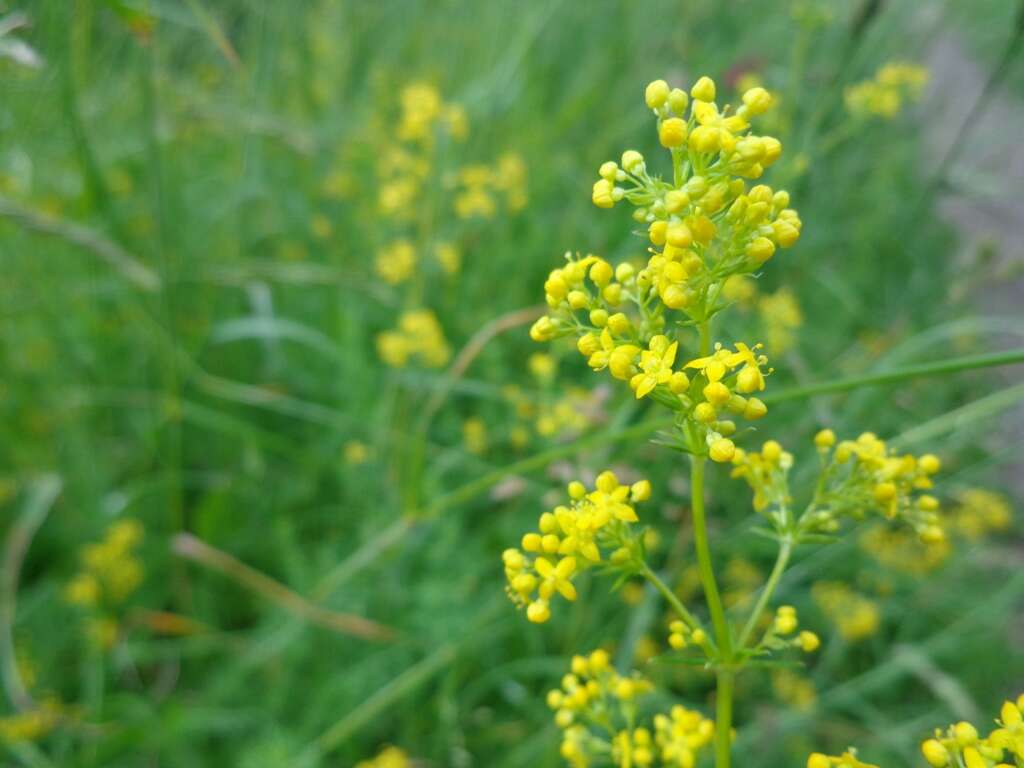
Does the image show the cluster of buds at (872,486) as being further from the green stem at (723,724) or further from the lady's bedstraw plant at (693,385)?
the green stem at (723,724)

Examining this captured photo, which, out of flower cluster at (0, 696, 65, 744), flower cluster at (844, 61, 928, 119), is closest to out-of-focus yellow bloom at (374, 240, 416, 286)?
flower cluster at (844, 61, 928, 119)

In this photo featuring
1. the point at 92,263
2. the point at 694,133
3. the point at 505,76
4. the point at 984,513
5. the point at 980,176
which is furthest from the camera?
the point at 505,76

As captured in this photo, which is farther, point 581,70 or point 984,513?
point 581,70

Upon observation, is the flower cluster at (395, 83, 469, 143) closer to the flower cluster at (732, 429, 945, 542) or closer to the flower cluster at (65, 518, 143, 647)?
the flower cluster at (65, 518, 143, 647)

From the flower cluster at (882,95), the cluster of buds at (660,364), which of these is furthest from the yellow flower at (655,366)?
the flower cluster at (882,95)

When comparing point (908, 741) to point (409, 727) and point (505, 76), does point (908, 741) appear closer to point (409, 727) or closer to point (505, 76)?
point (409, 727)

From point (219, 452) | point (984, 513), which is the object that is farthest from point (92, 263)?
point (984, 513)
